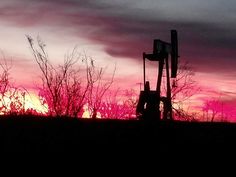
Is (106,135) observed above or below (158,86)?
below

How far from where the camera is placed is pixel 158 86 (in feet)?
50.0

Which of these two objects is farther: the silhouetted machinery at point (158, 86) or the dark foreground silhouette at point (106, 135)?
the silhouetted machinery at point (158, 86)

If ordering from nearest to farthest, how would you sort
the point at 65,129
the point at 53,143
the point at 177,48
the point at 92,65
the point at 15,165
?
the point at 15,165 → the point at 53,143 → the point at 65,129 → the point at 177,48 → the point at 92,65

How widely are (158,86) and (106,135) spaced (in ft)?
28.9

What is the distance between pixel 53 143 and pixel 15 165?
60cm

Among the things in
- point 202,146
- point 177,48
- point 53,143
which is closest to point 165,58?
point 177,48

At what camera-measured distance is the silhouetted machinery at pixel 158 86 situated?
1346cm

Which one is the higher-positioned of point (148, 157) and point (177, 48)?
point (177, 48)

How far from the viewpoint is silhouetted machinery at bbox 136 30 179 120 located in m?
13.5

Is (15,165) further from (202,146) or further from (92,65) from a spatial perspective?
(92,65)

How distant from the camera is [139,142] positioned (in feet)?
21.5

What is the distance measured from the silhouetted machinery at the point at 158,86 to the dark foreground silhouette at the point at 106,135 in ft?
19.0

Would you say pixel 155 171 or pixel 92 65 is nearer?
pixel 155 171

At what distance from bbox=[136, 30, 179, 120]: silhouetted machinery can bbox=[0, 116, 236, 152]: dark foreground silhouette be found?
5.79 metres
